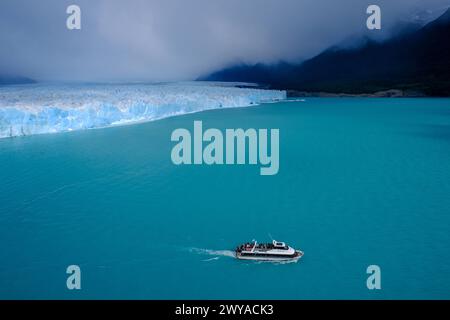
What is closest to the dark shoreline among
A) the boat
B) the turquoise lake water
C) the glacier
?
the glacier

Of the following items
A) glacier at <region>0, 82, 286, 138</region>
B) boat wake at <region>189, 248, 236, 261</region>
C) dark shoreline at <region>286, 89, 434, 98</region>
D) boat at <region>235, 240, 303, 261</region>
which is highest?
dark shoreline at <region>286, 89, 434, 98</region>

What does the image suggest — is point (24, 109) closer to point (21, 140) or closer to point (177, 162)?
point (21, 140)

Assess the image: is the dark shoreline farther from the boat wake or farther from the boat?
the boat wake

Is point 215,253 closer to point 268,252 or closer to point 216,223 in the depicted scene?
point 268,252

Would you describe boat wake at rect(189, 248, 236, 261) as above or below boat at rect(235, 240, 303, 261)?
below

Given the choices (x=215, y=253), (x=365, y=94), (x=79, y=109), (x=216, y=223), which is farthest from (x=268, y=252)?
(x=365, y=94)

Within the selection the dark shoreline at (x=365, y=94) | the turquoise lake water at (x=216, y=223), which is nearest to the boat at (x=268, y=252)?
the turquoise lake water at (x=216, y=223)

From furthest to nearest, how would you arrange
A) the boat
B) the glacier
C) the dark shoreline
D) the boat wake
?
the dark shoreline, the glacier, the boat wake, the boat
